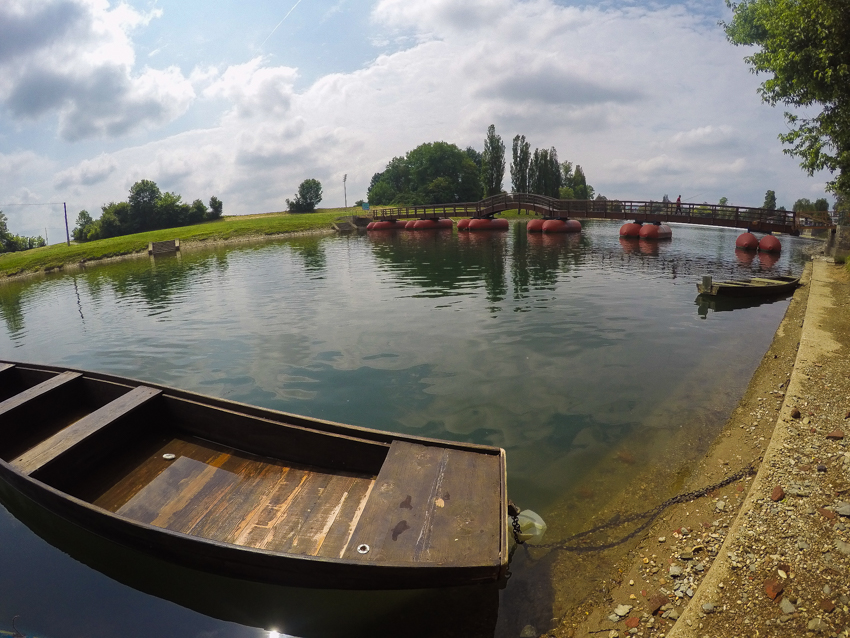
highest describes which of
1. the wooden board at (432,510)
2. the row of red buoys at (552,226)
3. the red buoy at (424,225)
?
the red buoy at (424,225)

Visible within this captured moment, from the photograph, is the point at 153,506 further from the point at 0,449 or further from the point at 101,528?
the point at 0,449

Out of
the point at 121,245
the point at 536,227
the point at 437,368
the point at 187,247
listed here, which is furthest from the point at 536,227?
the point at 121,245

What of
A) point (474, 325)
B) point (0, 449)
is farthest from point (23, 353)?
point (474, 325)

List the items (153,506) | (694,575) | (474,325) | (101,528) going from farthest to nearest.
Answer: (474,325) → (153,506) → (101,528) → (694,575)

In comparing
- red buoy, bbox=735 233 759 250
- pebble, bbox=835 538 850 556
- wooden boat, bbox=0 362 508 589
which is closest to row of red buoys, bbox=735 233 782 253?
red buoy, bbox=735 233 759 250

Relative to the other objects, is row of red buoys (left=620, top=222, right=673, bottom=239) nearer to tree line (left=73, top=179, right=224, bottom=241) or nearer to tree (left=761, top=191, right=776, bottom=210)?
tree (left=761, top=191, right=776, bottom=210)

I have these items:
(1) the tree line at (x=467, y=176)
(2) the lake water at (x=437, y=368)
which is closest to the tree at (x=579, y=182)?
(1) the tree line at (x=467, y=176)

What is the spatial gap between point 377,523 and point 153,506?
13.8 ft

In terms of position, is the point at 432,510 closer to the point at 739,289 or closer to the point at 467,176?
the point at 739,289

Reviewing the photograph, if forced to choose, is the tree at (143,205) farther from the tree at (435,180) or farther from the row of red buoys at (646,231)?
the row of red buoys at (646,231)

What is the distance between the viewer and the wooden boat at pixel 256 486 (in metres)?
5.52

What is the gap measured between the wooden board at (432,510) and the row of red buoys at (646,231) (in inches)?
2176

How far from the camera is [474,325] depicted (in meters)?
19.1

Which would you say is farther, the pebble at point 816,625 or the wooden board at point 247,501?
the wooden board at point 247,501
